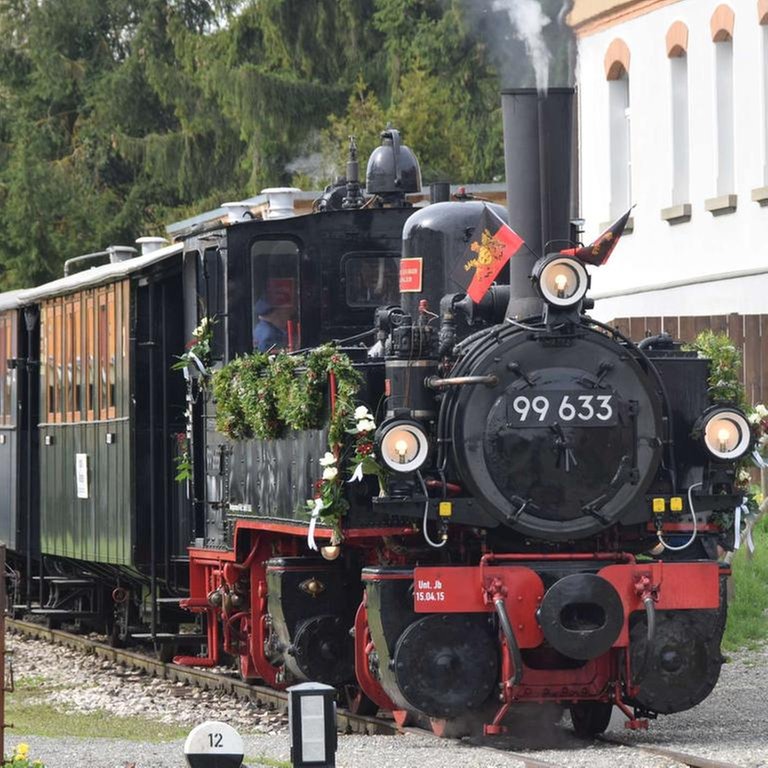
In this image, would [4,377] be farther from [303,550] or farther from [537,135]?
[537,135]

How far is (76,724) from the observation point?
12.1 metres

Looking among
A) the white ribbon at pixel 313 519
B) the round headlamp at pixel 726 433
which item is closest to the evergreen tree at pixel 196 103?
the round headlamp at pixel 726 433

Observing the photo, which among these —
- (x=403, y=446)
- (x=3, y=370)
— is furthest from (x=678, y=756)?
(x=3, y=370)

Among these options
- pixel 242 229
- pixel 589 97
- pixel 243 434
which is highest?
pixel 589 97

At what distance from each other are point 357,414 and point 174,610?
17.9 feet

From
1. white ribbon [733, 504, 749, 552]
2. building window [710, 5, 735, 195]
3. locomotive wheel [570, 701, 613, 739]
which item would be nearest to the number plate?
white ribbon [733, 504, 749, 552]

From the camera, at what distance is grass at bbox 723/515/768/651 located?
1423 cm

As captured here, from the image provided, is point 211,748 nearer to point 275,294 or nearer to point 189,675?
point 275,294

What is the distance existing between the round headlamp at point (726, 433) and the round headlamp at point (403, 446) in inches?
58.7

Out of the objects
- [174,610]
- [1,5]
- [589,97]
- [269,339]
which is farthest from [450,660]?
[1,5]

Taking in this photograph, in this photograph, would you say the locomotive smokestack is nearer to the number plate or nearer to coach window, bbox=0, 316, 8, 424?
the number plate

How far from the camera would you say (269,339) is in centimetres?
1230

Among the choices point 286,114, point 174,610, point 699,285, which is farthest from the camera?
point 286,114

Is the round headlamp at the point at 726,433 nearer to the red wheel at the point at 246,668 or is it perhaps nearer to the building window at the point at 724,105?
the red wheel at the point at 246,668
